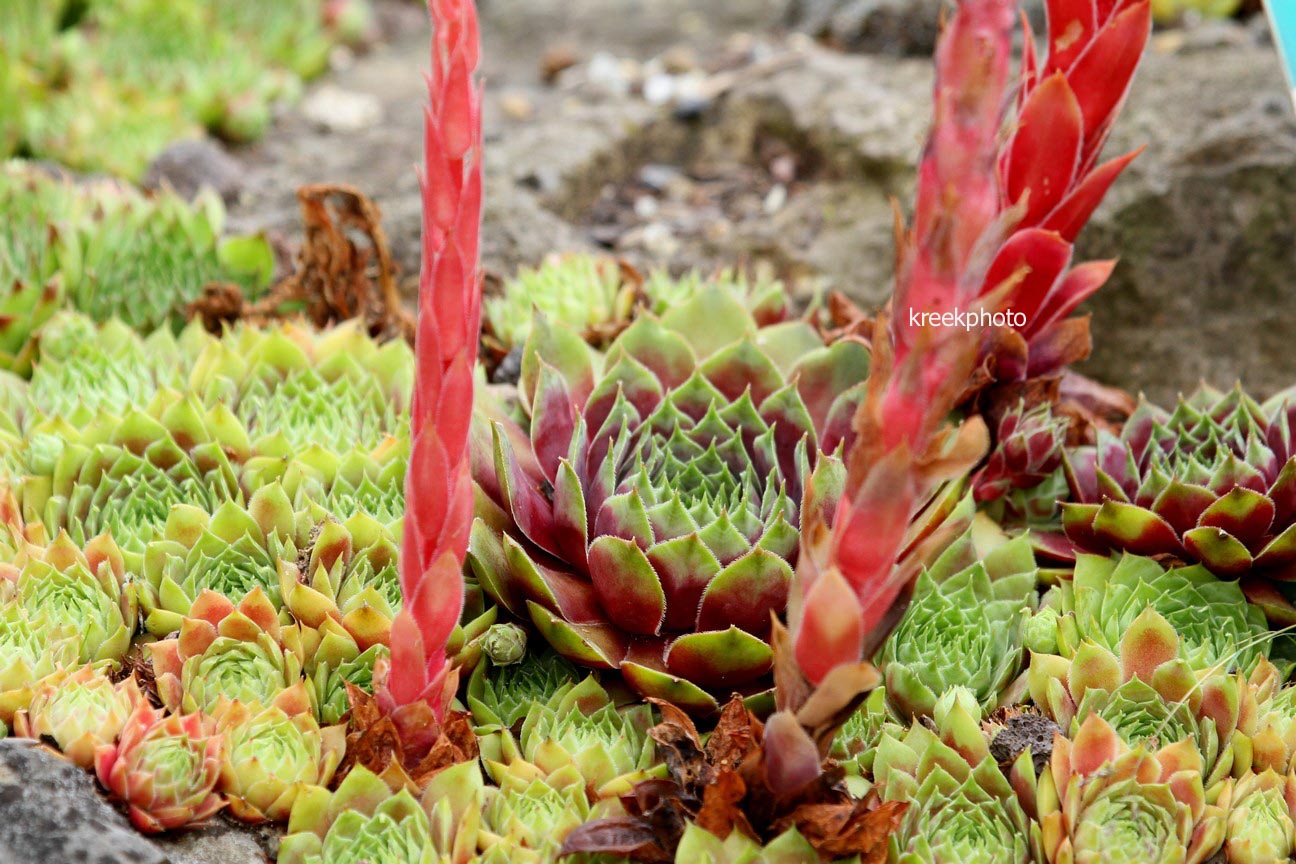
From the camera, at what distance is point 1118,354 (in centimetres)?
292

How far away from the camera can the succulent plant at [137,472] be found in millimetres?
1751

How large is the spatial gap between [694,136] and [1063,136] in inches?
90.1

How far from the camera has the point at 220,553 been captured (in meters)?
1.66

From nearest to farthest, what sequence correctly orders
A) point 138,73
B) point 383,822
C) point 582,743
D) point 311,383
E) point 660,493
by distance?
point 383,822, point 582,743, point 660,493, point 311,383, point 138,73

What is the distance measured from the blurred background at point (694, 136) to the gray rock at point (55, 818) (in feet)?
4.77

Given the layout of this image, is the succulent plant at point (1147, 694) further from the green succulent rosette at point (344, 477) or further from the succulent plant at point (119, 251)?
the succulent plant at point (119, 251)

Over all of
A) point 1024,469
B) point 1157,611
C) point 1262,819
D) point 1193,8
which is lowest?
point 1262,819

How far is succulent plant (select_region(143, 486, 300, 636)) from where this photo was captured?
5.33ft

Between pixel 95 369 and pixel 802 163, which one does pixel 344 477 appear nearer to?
pixel 95 369

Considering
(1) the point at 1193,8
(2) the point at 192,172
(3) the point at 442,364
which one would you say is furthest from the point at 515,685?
(1) the point at 1193,8

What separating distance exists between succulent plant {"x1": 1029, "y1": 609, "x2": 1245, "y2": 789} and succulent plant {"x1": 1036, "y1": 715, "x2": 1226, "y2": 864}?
0.10 feet

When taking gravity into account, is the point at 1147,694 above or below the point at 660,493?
below

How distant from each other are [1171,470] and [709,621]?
0.74 meters

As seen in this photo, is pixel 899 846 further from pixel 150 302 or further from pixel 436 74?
pixel 150 302
